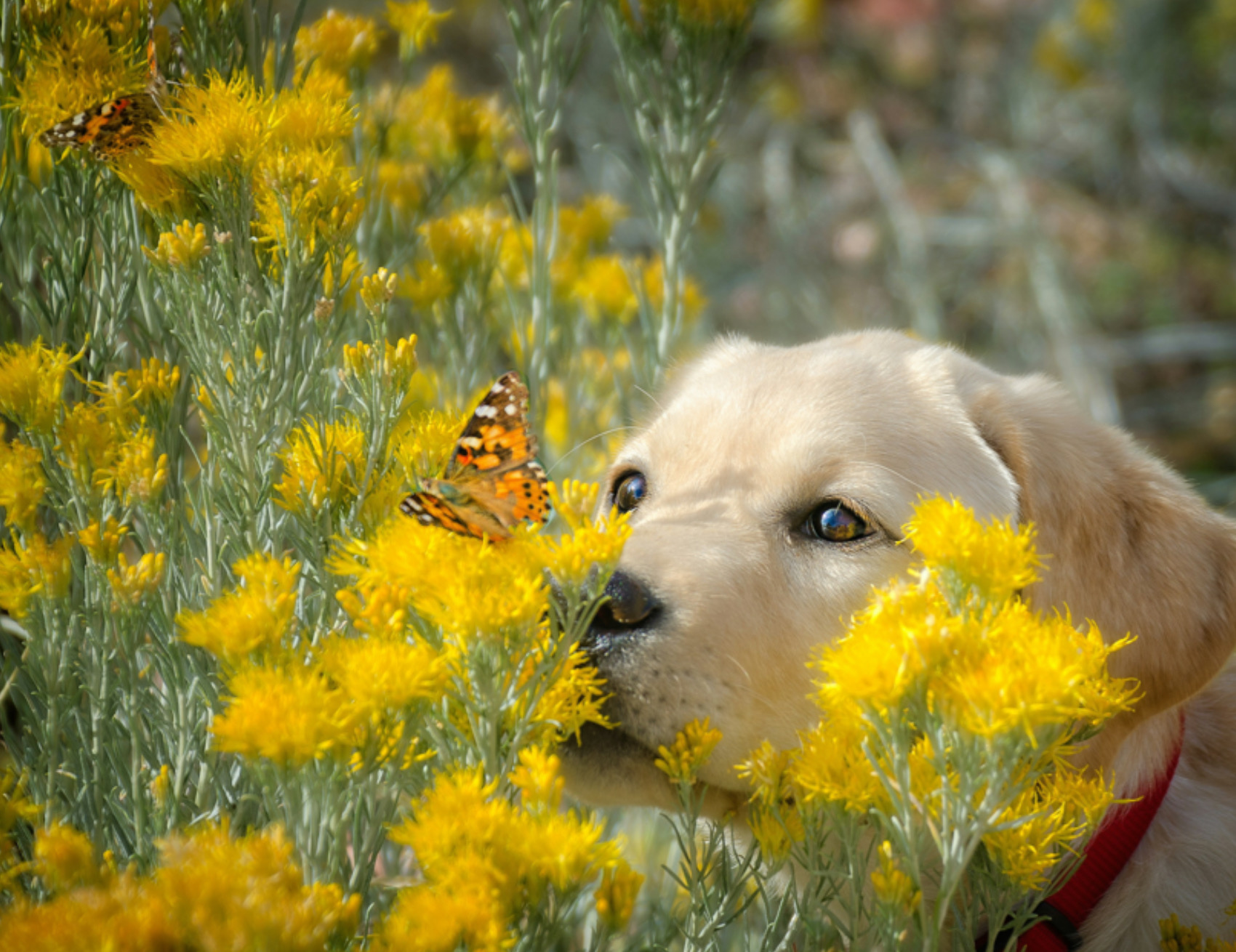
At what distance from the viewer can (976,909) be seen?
42.9 inches

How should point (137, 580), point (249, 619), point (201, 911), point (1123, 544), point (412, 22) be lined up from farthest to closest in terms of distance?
point (412, 22), point (1123, 544), point (137, 580), point (249, 619), point (201, 911)

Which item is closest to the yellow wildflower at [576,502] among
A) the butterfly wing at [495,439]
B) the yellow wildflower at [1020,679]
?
the butterfly wing at [495,439]

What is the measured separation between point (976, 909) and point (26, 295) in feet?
4.54

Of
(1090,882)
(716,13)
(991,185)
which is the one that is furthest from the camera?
(991,185)

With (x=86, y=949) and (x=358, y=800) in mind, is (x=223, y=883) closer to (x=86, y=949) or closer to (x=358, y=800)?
(x=86, y=949)

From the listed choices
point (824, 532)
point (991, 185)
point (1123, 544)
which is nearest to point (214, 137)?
point (824, 532)

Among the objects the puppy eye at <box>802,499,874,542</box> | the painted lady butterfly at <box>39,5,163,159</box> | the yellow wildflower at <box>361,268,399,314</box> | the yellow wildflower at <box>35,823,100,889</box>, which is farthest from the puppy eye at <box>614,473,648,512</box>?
the yellow wildflower at <box>35,823,100,889</box>

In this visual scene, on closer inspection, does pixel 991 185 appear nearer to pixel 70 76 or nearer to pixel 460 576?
pixel 70 76

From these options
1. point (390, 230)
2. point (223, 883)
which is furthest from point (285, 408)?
point (390, 230)

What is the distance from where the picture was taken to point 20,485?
1.11m

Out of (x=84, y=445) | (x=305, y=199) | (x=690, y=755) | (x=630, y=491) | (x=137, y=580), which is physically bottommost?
(x=630, y=491)

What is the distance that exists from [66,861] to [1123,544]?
59.6 inches

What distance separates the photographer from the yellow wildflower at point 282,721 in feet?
2.71

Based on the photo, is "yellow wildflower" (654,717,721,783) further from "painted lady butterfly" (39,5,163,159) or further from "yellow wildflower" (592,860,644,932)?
"painted lady butterfly" (39,5,163,159)
